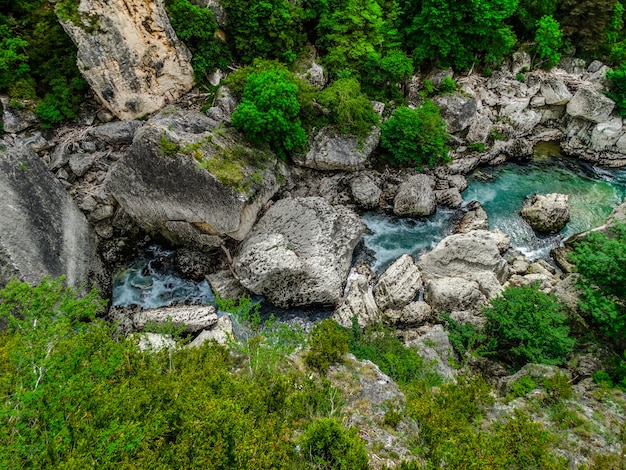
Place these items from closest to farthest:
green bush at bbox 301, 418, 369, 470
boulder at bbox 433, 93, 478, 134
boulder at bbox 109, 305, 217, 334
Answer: green bush at bbox 301, 418, 369, 470 < boulder at bbox 109, 305, 217, 334 < boulder at bbox 433, 93, 478, 134

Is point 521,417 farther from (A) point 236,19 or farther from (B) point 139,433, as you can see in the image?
(A) point 236,19

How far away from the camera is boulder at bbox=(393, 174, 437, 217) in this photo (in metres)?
21.3

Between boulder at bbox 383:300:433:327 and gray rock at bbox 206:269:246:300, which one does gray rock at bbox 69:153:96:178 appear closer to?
gray rock at bbox 206:269:246:300

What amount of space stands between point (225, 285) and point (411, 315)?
29.5 ft

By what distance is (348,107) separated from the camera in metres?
20.9

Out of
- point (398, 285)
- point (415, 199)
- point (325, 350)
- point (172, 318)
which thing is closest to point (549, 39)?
point (415, 199)

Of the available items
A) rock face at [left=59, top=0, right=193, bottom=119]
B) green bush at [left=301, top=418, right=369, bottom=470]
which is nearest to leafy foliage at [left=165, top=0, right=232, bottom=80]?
rock face at [left=59, top=0, right=193, bottom=119]

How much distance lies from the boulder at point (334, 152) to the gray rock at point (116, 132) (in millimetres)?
8984

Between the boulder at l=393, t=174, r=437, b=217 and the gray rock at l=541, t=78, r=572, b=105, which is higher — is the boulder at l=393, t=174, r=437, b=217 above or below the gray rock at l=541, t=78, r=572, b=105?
below

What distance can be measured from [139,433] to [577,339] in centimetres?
1515

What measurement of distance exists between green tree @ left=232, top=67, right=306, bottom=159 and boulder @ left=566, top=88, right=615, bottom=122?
20019 mm

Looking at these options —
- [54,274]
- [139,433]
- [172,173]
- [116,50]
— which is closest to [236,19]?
[116,50]

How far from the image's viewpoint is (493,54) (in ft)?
81.5

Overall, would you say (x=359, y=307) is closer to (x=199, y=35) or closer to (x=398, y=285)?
(x=398, y=285)
